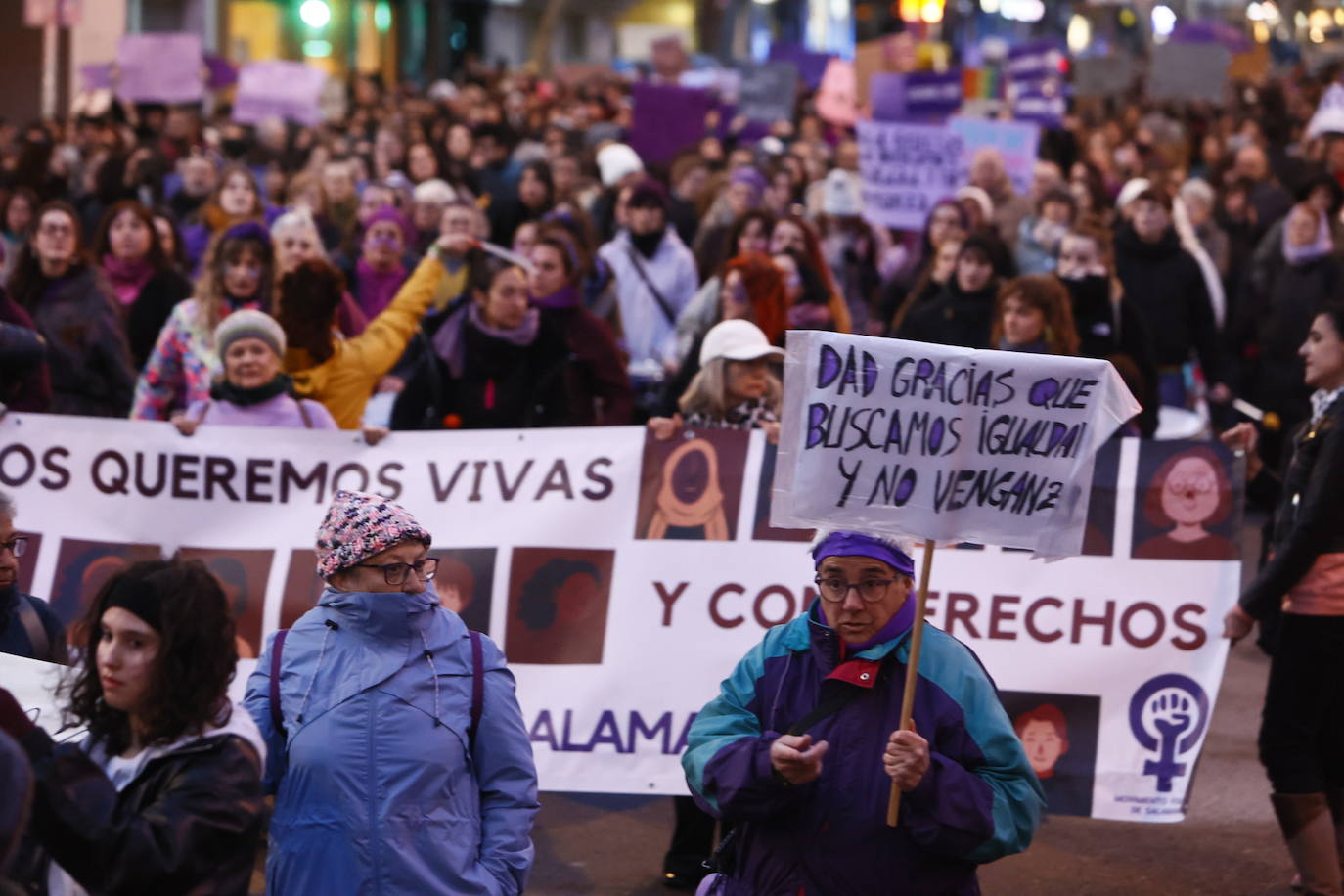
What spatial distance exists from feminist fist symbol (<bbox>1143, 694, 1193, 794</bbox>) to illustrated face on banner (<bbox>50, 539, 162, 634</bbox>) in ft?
10.2

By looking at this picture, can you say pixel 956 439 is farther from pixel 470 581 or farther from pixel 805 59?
pixel 805 59

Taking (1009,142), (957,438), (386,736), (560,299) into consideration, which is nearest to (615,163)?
(1009,142)

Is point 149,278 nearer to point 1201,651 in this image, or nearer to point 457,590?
point 457,590

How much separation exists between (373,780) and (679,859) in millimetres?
2214

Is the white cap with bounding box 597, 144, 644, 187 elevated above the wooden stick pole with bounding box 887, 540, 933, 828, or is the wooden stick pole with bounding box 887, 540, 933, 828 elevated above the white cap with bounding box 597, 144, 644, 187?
the white cap with bounding box 597, 144, 644, 187

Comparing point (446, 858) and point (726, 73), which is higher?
point (726, 73)

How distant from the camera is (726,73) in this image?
29.8m

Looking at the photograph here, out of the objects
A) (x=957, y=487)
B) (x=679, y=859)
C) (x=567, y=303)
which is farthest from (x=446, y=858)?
(x=567, y=303)

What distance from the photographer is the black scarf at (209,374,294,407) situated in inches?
256

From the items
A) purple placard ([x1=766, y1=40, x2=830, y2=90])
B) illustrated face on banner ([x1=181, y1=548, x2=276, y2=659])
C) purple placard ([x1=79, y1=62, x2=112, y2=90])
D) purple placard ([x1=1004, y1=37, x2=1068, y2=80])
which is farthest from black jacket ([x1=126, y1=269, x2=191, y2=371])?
purple placard ([x1=766, y1=40, x2=830, y2=90])

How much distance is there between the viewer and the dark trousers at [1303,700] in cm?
546

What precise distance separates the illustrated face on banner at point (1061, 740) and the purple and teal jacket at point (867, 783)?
2.06 meters

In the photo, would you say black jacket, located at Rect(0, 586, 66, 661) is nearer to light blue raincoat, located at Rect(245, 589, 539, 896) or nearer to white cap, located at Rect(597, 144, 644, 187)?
light blue raincoat, located at Rect(245, 589, 539, 896)

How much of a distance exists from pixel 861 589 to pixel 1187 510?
245 centimetres
